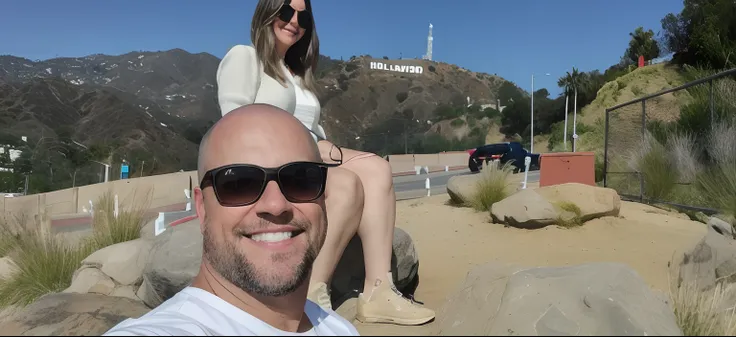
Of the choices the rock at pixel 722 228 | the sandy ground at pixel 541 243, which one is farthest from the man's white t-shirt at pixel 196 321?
the rock at pixel 722 228

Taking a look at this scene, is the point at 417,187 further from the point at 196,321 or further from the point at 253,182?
the point at 196,321

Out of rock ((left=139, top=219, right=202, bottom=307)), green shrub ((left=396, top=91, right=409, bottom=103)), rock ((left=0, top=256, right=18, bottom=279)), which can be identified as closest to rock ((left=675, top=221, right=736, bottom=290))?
rock ((left=139, top=219, right=202, bottom=307))

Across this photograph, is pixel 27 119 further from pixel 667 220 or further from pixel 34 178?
pixel 667 220

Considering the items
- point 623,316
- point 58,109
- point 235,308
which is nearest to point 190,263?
point 235,308

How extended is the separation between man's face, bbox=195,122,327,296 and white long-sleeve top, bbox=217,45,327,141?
84 cm

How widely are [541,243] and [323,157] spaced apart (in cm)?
355

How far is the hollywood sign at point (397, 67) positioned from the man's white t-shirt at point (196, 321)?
352ft

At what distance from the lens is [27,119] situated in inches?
2132

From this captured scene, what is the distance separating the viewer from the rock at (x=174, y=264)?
3.51m

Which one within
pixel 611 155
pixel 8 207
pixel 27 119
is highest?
pixel 27 119

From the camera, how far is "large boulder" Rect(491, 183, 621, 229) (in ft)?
20.0

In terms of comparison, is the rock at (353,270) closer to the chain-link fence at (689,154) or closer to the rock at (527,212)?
the rock at (527,212)

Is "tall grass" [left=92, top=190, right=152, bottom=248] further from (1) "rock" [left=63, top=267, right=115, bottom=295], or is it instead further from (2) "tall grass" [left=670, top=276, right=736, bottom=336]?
(2) "tall grass" [left=670, top=276, right=736, bottom=336]

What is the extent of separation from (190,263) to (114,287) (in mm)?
1201
